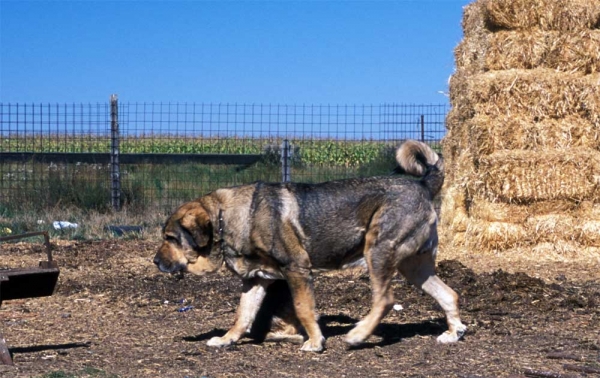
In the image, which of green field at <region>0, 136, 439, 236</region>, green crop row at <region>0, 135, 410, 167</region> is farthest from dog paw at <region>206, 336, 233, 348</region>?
green crop row at <region>0, 135, 410, 167</region>

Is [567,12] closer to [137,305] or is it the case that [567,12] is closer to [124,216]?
[137,305]

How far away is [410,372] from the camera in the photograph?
5359 millimetres

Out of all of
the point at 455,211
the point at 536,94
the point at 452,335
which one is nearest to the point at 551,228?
the point at 455,211

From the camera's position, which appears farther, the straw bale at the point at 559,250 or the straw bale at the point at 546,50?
the straw bale at the point at 546,50

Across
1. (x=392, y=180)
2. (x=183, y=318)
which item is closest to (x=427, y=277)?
(x=392, y=180)

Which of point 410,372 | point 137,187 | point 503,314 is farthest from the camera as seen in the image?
point 137,187

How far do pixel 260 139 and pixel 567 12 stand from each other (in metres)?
6.39

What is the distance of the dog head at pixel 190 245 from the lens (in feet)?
20.3

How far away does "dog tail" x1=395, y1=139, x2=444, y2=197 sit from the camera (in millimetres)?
6535

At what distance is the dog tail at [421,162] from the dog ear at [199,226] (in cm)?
151

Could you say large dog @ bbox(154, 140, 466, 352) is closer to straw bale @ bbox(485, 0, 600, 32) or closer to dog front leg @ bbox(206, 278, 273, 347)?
dog front leg @ bbox(206, 278, 273, 347)

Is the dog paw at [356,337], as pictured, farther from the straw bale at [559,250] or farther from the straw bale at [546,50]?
the straw bale at [546,50]

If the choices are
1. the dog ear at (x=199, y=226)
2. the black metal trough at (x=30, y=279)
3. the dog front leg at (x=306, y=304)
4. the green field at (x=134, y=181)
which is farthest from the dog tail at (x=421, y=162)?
the green field at (x=134, y=181)

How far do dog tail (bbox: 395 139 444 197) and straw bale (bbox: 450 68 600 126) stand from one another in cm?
450
